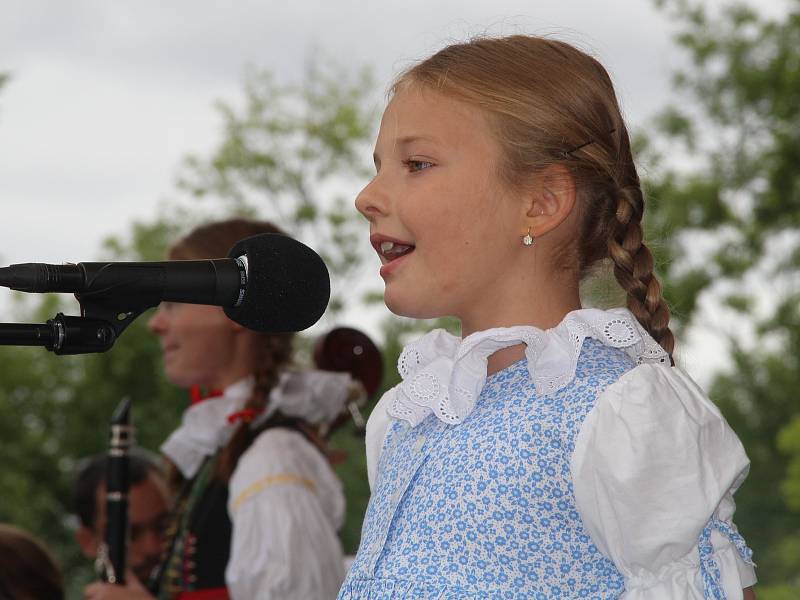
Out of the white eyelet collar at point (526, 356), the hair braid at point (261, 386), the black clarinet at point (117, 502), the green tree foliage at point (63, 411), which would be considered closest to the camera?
the white eyelet collar at point (526, 356)

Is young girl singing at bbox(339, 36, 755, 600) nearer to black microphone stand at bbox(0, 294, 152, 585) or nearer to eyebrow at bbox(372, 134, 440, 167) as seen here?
eyebrow at bbox(372, 134, 440, 167)

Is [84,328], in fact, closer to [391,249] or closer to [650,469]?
[391,249]

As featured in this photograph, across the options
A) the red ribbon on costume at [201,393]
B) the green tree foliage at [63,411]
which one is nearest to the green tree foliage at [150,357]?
the green tree foliage at [63,411]

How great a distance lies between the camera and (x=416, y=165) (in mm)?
1724

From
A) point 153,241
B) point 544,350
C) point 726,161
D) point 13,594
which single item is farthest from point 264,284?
point 153,241

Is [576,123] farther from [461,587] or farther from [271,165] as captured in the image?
[271,165]

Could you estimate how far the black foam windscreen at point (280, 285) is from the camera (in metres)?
1.42

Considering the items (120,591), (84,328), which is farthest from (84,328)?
(120,591)

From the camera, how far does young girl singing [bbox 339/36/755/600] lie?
56.6 inches

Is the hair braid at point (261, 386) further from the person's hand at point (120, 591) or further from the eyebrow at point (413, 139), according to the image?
the eyebrow at point (413, 139)

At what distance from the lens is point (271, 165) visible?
659 inches

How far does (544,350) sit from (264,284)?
0.43 metres

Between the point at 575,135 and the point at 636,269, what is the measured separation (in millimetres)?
219

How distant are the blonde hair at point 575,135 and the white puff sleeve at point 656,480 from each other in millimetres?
251
